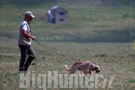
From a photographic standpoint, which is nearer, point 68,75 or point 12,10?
point 68,75

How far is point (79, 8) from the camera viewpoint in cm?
10931

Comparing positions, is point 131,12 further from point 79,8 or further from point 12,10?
point 12,10

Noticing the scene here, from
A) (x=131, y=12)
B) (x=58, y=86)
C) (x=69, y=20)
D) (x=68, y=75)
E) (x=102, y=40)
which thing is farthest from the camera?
(x=131, y=12)

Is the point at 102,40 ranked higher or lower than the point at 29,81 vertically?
lower

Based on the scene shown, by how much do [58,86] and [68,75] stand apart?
1.92 meters

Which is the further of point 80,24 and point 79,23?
point 79,23

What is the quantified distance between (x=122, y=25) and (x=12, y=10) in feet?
134

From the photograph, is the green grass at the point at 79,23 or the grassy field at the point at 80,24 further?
the green grass at the point at 79,23

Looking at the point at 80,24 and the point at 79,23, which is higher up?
the point at 79,23

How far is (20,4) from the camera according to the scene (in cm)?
10381

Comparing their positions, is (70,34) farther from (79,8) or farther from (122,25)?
(79,8)

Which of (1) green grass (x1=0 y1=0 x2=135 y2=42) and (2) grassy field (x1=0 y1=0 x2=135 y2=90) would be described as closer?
(2) grassy field (x1=0 y1=0 x2=135 y2=90)

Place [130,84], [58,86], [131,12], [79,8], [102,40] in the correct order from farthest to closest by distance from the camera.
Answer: [79,8] → [131,12] → [102,40] → [130,84] → [58,86]

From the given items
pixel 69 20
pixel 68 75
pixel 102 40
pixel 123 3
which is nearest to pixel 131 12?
pixel 123 3
